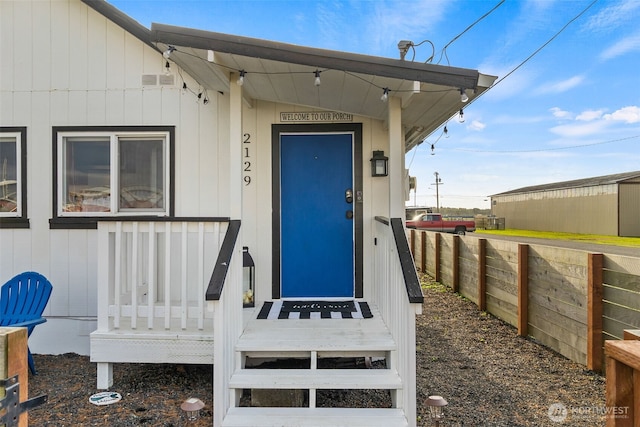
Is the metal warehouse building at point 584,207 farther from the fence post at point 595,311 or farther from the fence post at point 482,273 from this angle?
the fence post at point 595,311

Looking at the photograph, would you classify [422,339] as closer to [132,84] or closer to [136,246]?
[136,246]

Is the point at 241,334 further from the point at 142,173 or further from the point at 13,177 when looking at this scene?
the point at 13,177

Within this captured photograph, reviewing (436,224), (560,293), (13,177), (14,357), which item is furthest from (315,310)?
(436,224)

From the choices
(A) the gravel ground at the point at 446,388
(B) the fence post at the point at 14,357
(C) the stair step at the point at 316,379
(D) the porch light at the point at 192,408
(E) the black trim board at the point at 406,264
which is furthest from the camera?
(A) the gravel ground at the point at 446,388

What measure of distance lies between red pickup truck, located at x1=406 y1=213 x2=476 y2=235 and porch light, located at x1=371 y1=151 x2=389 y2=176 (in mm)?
17816

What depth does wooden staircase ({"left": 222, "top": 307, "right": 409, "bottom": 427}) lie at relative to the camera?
2624 mm

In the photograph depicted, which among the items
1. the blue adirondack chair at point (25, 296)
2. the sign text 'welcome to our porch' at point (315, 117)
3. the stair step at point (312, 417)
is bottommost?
the stair step at point (312, 417)

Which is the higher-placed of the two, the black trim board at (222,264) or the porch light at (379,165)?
the porch light at (379,165)

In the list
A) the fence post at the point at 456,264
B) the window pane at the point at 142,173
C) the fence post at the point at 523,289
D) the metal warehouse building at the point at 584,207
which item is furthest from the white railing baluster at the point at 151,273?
the metal warehouse building at the point at 584,207

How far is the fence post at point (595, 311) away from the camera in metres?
3.50

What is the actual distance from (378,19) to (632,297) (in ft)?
19.2

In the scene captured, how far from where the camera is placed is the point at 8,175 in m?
4.37

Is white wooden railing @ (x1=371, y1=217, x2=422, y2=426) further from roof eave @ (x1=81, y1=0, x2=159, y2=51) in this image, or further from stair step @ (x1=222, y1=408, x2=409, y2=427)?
roof eave @ (x1=81, y1=0, x2=159, y2=51)

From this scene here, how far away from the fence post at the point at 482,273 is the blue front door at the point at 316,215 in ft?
8.95
